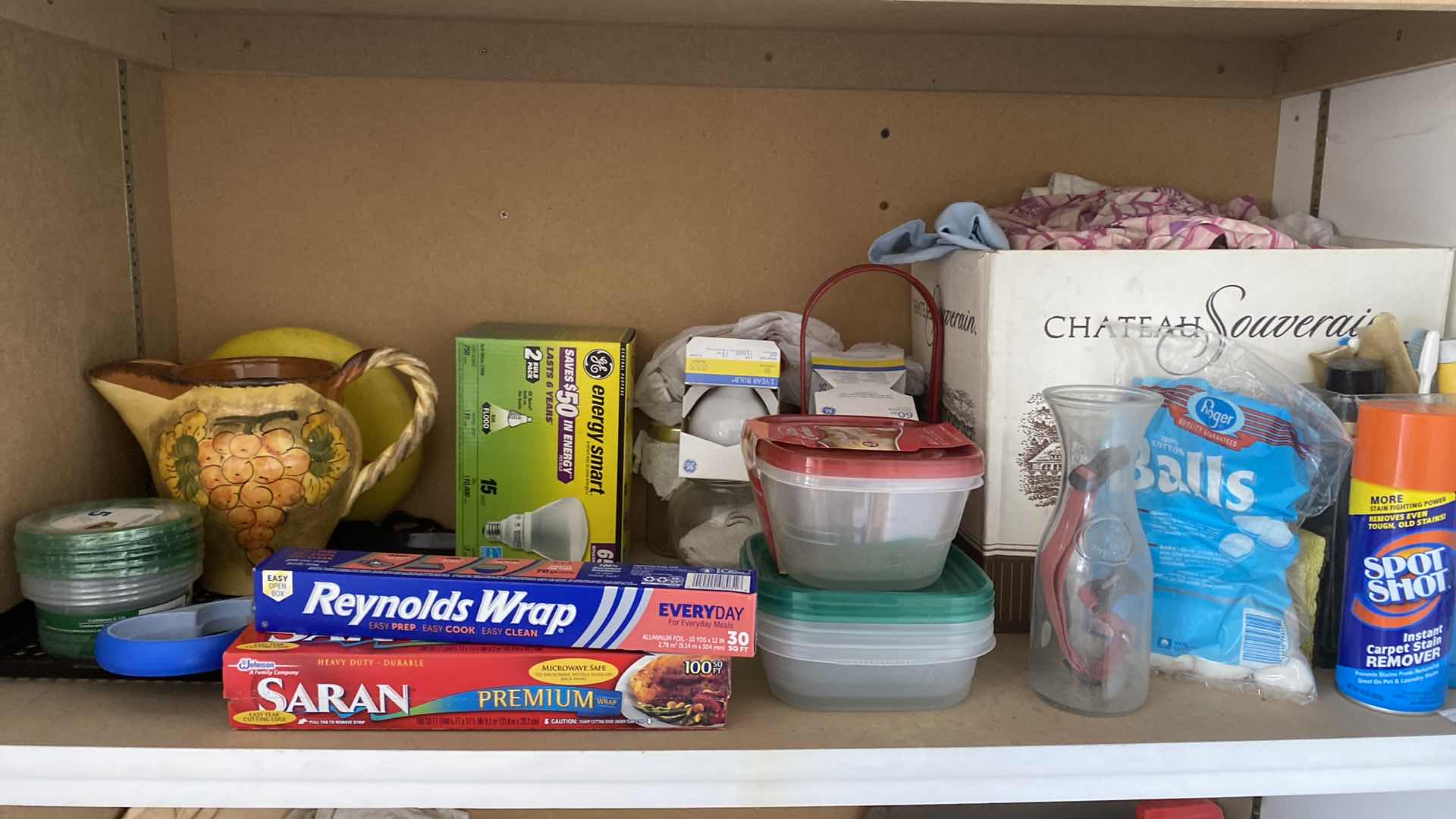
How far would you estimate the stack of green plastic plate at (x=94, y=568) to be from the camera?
0.72 meters

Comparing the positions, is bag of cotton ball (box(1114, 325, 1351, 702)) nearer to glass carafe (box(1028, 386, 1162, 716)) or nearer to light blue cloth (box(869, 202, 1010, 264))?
glass carafe (box(1028, 386, 1162, 716))

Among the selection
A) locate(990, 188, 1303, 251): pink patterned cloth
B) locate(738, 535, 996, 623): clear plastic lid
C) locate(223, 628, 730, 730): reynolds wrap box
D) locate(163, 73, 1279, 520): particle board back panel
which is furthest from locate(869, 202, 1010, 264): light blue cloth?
locate(223, 628, 730, 730): reynolds wrap box

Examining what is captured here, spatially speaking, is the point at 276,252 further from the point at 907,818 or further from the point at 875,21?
the point at 907,818

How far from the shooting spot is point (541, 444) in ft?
3.00

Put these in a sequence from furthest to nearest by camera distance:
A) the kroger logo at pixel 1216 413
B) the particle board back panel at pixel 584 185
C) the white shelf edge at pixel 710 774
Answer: the particle board back panel at pixel 584 185 → the kroger logo at pixel 1216 413 → the white shelf edge at pixel 710 774

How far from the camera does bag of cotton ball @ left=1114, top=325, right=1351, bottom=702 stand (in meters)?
0.73

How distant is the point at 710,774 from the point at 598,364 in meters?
0.37

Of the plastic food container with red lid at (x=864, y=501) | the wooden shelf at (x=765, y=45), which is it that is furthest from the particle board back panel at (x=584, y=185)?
the plastic food container with red lid at (x=864, y=501)

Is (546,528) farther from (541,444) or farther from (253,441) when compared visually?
(253,441)

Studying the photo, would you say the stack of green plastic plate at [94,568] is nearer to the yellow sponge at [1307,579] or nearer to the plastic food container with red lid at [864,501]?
the plastic food container with red lid at [864,501]

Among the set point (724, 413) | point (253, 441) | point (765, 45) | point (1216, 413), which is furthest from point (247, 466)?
point (1216, 413)

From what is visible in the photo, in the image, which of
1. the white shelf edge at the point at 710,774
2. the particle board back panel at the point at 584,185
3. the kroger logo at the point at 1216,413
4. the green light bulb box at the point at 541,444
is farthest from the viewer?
the particle board back panel at the point at 584,185

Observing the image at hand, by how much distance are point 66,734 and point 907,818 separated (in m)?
0.75

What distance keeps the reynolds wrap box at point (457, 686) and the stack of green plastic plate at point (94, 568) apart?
0.12 m
